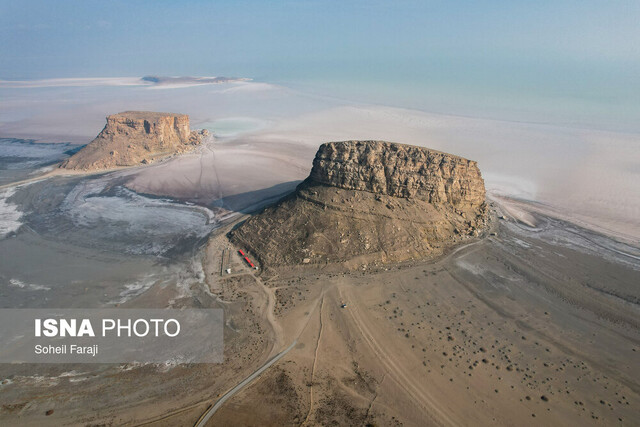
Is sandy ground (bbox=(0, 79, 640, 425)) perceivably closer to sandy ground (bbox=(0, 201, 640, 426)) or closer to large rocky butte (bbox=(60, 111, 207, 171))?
sandy ground (bbox=(0, 201, 640, 426))

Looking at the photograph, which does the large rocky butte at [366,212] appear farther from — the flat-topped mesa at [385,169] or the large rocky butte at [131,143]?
the large rocky butte at [131,143]

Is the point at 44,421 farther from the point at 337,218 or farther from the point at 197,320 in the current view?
the point at 337,218

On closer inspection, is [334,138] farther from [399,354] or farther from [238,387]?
[238,387]

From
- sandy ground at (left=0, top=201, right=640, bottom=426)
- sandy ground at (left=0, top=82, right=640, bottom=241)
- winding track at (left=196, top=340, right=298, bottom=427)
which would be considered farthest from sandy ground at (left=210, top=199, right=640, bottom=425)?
sandy ground at (left=0, top=82, right=640, bottom=241)

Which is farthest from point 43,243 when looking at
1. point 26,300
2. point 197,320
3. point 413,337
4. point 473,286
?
point 473,286

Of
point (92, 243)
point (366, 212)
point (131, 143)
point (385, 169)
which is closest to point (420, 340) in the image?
point (366, 212)

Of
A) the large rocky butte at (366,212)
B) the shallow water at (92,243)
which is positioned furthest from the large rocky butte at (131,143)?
the large rocky butte at (366,212)
